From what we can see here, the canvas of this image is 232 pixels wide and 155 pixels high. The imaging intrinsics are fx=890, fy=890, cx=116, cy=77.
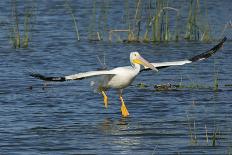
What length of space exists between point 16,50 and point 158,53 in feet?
9.67

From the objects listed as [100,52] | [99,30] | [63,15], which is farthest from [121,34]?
[63,15]

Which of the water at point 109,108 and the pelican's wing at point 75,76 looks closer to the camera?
the water at point 109,108

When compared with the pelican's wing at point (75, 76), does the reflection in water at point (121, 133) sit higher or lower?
lower

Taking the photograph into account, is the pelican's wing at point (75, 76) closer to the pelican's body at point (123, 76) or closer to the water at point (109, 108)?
the pelican's body at point (123, 76)

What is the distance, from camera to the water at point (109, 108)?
383 inches

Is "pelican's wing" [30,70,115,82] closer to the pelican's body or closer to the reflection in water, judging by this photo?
the pelican's body

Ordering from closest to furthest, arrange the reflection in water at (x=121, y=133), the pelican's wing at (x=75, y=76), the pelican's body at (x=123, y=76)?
the reflection in water at (x=121, y=133)
the pelican's wing at (x=75, y=76)
the pelican's body at (x=123, y=76)

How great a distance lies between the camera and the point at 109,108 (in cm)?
1241

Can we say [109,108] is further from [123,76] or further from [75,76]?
[75,76]

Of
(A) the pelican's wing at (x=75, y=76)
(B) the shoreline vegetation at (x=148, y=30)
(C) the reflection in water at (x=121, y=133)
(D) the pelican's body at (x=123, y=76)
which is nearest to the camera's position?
(C) the reflection in water at (x=121, y=133)

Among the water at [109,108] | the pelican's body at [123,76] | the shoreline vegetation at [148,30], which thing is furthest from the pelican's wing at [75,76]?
the shoreline vegetation at [148,30]

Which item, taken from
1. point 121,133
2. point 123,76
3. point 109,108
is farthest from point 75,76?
point 109,108

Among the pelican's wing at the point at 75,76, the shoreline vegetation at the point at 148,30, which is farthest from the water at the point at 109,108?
the pelican's wing at the point at 75,76

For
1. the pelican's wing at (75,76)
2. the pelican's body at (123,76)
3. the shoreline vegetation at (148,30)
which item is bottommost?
the shoreline vegetation at (148,30)
